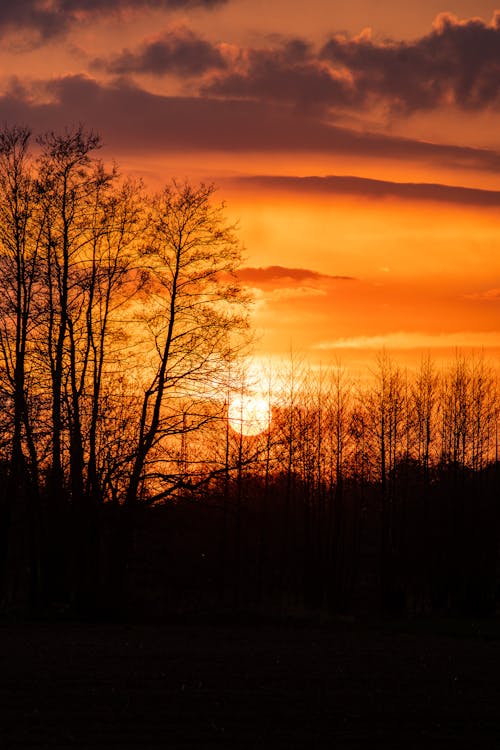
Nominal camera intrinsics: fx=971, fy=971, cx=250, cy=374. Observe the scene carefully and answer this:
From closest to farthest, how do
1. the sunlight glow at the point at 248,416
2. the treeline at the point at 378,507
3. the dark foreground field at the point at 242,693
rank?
the dark foreground field at the point at 242,693, the sunlight glow at the point at 248,416, the treeline at the point at 378,507

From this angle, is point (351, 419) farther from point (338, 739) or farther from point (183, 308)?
point (338, 739)

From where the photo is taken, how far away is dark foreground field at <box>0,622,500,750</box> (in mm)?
12570

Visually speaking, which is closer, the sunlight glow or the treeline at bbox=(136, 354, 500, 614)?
the sunlight glow

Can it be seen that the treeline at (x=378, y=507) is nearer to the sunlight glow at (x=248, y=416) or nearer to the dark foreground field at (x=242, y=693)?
the sunlight glow at (x=248, y=416)

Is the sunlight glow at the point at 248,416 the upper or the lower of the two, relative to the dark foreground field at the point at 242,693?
upper

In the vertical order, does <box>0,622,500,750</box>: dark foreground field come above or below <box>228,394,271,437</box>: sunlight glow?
below

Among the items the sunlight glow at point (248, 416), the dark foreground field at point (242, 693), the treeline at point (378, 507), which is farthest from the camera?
the treeline at point (378, 507)

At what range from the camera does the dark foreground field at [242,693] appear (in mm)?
12570

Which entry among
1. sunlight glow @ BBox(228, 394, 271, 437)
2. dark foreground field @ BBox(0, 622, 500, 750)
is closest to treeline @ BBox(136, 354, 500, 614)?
sunlight glow @ BBox(228, 394, 271, 437)

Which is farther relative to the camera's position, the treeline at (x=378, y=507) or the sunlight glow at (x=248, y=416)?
the treeline at (x=378, y=507)

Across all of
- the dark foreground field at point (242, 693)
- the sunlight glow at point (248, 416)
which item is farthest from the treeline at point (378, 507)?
the dark foreground field at point (242, 693)

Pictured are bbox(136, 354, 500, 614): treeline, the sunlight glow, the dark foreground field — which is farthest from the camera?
bbox(136, 354, 500, 614): treeline

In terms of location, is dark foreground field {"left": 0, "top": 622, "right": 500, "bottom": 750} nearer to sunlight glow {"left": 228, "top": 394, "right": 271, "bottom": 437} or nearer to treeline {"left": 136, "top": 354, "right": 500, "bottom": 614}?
sunlight glow {"left": 228, "top": 394, "right": 271, "bottom": 437}

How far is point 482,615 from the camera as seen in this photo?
47031 millimetres
